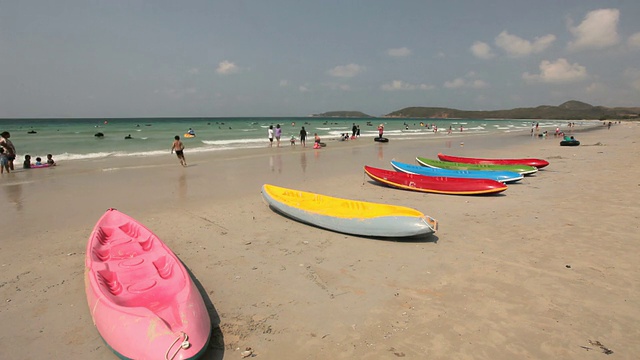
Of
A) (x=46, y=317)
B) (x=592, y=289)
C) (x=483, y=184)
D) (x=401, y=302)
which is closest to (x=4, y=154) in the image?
(x=46, y=317)

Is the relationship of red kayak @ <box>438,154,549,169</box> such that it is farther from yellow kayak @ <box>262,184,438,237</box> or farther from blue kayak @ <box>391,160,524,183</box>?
yellow kayak @ <box>262,184,438,237</box>

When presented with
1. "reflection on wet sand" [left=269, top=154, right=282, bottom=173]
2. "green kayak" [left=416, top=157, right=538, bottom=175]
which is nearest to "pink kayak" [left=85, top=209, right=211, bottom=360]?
"reflection on wet sand" [left=269, top=154, right=282, bottom=173]

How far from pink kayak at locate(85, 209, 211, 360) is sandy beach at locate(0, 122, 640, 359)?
0.44 meters

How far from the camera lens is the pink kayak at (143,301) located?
10.6 ft

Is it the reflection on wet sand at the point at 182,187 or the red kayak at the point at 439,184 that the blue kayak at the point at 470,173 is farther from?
the reflection on wet sand at the point at 182,187

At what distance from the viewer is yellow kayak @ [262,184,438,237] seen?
252 inches

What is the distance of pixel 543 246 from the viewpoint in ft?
20.8

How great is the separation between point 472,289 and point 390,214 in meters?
2.27

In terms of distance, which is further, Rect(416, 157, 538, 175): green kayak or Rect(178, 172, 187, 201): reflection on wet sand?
Rect(416, 157, 538, 175): green kayak

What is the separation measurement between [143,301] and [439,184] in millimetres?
9076

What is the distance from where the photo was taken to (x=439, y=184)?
1075cm

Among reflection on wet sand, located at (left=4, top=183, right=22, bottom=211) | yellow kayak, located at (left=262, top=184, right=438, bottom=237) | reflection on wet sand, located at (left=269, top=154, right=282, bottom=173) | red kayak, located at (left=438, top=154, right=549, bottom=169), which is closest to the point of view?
yellow kayak, located at (left=262, top=184, right=438, bottom=237)

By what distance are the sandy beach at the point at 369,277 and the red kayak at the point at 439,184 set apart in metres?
0.32

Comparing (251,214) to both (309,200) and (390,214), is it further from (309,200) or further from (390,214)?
(390,214)
